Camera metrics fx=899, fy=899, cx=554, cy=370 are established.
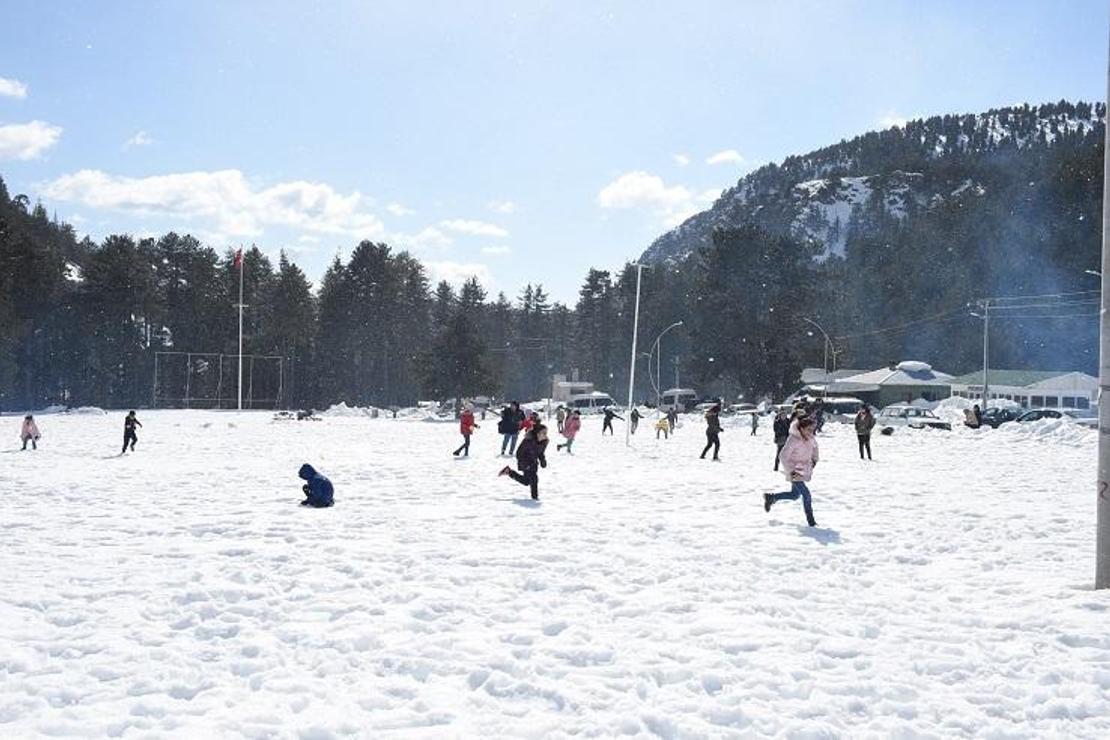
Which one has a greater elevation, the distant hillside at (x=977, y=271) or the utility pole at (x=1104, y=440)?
the distant hillside at (x=977, y=271)

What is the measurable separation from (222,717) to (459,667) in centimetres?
167

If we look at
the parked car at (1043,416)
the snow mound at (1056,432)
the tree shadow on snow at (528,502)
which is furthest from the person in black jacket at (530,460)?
the parked car at (1043,416)

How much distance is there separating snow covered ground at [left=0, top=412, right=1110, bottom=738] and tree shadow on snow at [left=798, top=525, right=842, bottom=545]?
11 cm

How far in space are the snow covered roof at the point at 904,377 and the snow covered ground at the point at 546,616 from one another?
69.2 meters

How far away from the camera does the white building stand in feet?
264

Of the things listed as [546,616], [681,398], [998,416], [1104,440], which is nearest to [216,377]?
[681,398]

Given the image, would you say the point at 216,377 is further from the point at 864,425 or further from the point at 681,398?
the point at 864,425

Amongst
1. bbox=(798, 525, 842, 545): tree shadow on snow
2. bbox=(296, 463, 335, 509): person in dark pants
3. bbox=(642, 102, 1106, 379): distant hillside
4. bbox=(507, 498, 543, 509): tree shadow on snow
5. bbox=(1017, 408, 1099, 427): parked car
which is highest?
bbox=(642, 102, 1106, 379): distant hillside

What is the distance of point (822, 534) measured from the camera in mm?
12609

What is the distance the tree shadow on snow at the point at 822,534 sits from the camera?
39.4ft

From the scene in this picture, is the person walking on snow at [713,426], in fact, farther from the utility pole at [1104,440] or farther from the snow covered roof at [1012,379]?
the snow covered roof at [1012,379]

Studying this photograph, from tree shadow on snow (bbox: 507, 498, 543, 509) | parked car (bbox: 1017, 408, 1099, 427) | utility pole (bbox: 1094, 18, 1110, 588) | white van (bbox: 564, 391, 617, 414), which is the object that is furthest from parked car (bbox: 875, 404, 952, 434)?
utility pole (bbox: 1094, 18, 1110, 588)

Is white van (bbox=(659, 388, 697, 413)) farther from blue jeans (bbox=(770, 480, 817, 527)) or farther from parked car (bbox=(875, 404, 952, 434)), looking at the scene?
blue jeans (bbox=(770, 480, 817, 527))

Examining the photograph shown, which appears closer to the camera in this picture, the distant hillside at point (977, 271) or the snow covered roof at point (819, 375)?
the snow covered roof at point (819, 375)
